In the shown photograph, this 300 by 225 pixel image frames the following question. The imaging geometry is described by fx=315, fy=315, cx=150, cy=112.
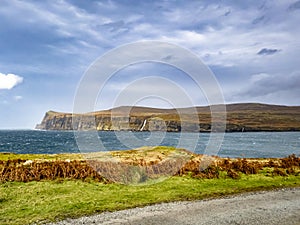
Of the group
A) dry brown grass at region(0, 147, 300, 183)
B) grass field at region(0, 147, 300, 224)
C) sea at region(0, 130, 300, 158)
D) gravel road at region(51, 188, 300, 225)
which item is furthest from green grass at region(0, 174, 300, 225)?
sea at region(0, 130, 300, 158)

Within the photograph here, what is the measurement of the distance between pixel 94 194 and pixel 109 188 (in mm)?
1542

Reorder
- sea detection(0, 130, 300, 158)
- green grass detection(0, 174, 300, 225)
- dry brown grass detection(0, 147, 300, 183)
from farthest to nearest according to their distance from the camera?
sea detection(0, 130, 300, 158), dry brown grass detection(0, 147, 300, 183), green grass detection(0, 174, 300, 225)

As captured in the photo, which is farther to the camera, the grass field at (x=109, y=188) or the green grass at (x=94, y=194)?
the grass field at (x=109, y=188)

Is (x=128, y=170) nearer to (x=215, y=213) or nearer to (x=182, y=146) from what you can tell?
(x=215, y=213)

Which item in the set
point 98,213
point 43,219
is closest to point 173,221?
point 98,213

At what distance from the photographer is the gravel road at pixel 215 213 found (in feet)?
35.0

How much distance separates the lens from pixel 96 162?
70.1 feet

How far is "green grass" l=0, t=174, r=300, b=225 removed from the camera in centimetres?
1217

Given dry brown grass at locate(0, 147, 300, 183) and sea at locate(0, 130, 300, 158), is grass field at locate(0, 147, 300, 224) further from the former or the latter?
sea at locate(0, 130, 300, 158)

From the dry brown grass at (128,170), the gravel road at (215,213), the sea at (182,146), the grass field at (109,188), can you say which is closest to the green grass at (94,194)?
the grass field at (109,188)

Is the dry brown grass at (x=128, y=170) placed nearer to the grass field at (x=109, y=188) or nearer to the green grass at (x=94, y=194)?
the grass field at (x=109, y=188)

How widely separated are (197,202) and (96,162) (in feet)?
31.7

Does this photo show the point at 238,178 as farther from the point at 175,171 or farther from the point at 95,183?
the point at 95,183

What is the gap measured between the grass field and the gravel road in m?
1.03
